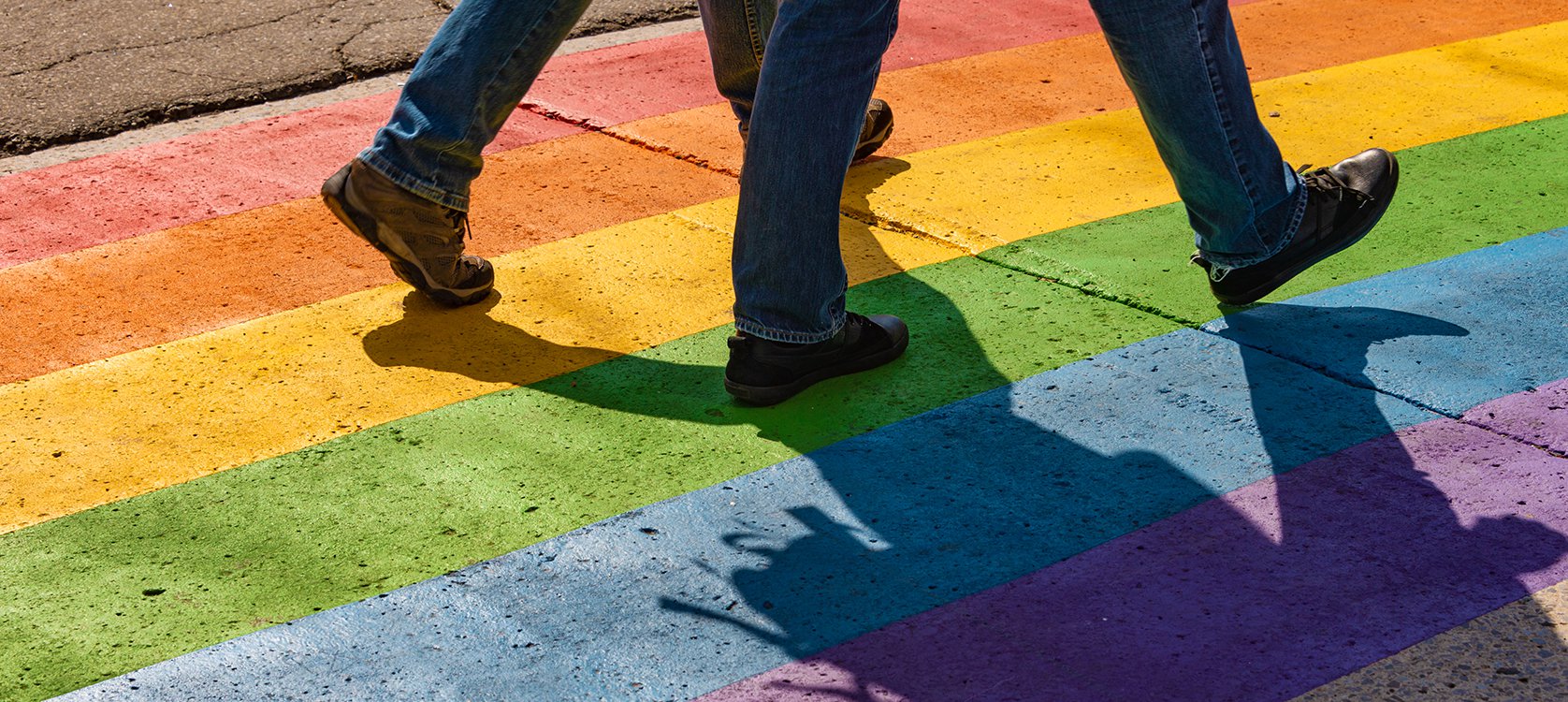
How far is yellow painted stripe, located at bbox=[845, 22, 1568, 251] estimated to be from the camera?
13.7 ft

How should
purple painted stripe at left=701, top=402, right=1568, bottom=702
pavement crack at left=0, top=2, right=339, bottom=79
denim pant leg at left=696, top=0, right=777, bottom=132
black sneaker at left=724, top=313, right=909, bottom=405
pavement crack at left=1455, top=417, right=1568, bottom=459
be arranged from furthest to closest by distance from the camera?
1. pavement crack at left=0, top=2, right=339, bottom=79
2. denim pant leg at left=696, top=0, right=777, bottom=132
3. black sneaker at left=724, top=313, right=909, bottom=405
4. pavement crack at left=1455, top=417, right=1568, bottom=459
5. purple painted stripe at left=701, top=402, right=1568, bottom=702

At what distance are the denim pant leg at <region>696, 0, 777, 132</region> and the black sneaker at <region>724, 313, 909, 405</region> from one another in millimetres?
770

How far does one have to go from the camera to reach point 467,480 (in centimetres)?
286

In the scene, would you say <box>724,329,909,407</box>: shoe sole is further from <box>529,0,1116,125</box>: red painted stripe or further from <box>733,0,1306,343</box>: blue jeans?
<box>529,0,1116,125</box>: red painted stripe

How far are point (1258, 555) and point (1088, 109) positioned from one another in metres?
2.73

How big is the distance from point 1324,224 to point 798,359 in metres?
1.15

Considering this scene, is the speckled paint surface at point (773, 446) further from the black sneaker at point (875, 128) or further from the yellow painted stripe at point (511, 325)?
the black sneaker at point (875, 128)

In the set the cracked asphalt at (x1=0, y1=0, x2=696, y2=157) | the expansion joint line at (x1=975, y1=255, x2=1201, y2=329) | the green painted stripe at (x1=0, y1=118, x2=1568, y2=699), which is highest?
the green painted stripe at (x1=0, y1=118, x2=1568, y2=699)

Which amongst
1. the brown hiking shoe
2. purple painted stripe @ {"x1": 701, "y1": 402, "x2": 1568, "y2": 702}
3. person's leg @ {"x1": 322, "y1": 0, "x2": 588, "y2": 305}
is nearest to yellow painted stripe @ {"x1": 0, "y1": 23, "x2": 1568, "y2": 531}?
the brown hiking shoe

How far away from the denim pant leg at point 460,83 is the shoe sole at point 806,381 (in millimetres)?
805

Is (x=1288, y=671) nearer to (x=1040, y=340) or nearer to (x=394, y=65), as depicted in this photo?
(x=1040, y=340)

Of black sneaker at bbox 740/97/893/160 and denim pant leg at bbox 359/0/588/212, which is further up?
denim pant leg at bbox 359/0/588/212

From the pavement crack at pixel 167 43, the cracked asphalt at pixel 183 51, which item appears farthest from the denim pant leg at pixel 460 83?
the pavement crack at pixel 167 43

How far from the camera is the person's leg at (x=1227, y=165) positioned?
2982 millimetres
